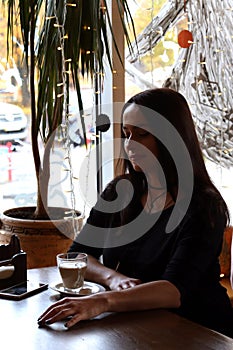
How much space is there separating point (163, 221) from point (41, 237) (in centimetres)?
133

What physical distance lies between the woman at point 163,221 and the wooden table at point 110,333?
0.17 m

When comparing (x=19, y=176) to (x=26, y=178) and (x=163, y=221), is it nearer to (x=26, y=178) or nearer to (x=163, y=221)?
(x=26, y=178)

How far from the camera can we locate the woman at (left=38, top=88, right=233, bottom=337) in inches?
81.5

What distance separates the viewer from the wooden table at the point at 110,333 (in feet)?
5.16

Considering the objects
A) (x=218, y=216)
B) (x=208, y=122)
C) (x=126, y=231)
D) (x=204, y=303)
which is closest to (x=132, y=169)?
(x=126, y=231)

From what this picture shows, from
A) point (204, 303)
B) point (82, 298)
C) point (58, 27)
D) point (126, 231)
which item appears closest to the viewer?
point (82, 298)

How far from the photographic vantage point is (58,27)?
341 centimetres

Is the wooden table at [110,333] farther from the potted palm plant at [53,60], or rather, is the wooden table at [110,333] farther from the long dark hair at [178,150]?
the potted palm plant at [53,60]

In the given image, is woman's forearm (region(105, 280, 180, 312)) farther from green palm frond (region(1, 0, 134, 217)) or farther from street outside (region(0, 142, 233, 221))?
street outside (region(0, 142, 233, 221))

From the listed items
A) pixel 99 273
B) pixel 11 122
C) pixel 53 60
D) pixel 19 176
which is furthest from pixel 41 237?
pixel 99 273

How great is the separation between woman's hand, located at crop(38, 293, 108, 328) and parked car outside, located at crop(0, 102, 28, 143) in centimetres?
219

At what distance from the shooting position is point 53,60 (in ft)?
11.4

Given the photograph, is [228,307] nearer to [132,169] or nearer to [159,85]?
[132,169]

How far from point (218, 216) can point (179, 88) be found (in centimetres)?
202
